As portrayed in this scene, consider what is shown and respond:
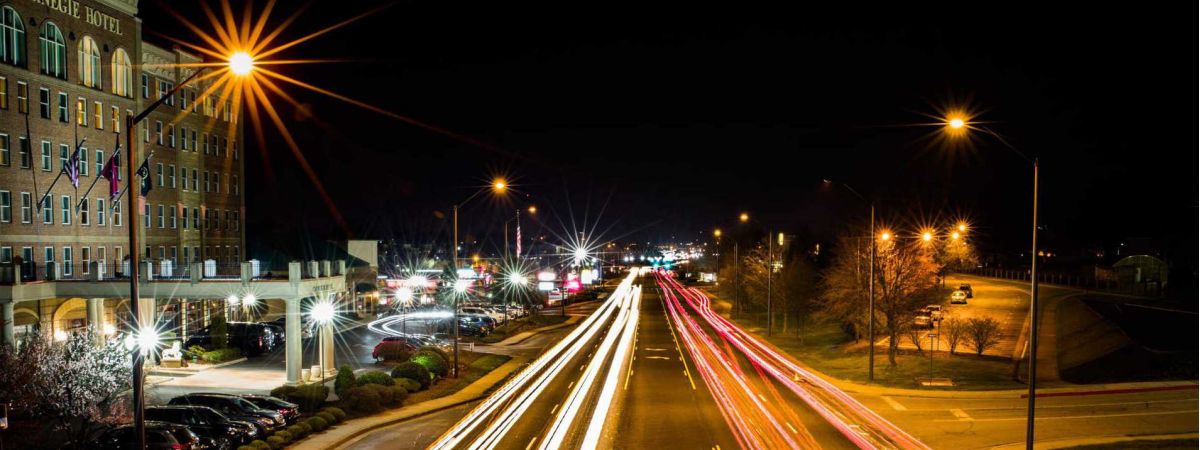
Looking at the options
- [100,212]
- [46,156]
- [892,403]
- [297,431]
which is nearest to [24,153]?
[46,156]

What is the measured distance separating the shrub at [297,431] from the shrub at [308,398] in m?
3.48

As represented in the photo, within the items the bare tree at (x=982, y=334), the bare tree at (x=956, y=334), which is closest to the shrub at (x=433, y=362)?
the bare tree at (x=956, y=334)

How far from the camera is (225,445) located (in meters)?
19.7

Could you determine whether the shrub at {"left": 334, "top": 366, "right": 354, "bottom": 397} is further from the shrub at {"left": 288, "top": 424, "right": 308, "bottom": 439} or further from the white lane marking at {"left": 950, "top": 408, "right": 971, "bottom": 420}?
the white lane marking at {"left": 950, "top": 408, "right": 971, "bottom": 420}

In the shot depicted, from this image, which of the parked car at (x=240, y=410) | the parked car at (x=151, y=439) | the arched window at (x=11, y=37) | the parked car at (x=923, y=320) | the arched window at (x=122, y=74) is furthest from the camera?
the parked car at (x=923, y=320)

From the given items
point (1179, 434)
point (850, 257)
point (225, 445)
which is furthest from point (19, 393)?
point (850, 257)

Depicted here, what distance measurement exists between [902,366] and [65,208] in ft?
131

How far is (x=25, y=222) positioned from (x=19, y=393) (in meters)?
18.9

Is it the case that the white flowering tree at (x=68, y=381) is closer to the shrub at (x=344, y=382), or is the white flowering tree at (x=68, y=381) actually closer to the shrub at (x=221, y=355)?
the shrub at (x=344, y=382)

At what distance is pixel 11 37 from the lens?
104 feet

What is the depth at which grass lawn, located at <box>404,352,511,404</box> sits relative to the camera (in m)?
29.1

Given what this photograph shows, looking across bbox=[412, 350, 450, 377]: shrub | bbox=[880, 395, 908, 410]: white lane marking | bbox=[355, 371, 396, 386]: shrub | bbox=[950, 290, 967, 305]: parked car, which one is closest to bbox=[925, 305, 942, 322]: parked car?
bbox=[950, 290, 967, 305]: parked car

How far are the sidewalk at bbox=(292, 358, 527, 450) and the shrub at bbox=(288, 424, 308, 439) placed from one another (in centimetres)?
23

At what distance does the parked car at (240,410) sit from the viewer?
21.9 metres
